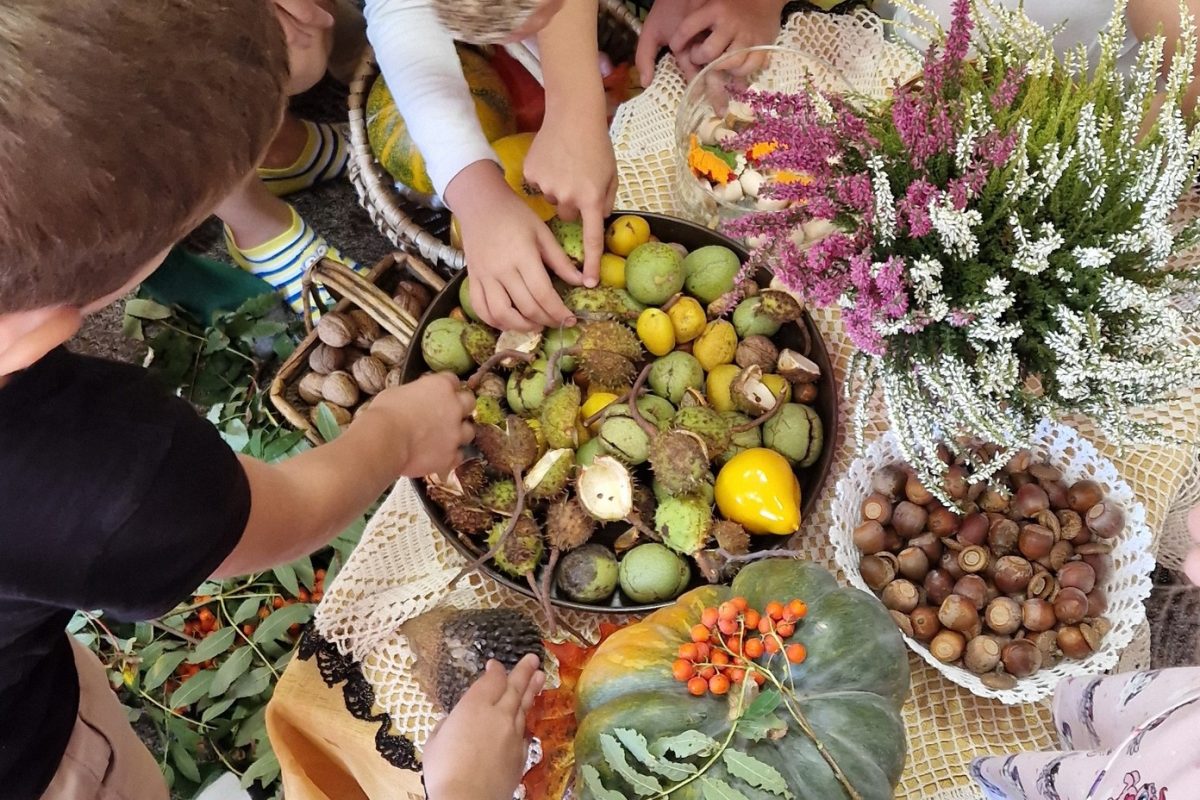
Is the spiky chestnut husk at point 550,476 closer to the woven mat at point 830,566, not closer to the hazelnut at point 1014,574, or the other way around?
the woven mat at point 830,566

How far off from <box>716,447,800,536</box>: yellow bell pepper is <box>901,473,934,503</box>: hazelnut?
0.08 metres

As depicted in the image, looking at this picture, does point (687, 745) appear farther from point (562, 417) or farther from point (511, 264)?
point (511, 264)

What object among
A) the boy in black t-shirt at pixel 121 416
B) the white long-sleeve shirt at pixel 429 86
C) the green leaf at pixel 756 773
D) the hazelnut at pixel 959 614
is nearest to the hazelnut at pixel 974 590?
the hazelnut at pixel 959 614

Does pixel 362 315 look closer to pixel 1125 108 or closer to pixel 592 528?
pixel 592 528

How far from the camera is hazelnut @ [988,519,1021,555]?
0.63m

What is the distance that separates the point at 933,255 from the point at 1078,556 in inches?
11.3

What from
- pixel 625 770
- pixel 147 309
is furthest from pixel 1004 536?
pixel 147 309

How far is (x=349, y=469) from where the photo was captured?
670mm

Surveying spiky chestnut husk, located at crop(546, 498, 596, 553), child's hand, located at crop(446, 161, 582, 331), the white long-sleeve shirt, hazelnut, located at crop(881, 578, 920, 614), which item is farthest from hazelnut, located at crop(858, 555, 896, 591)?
the white long-sleeve shirt

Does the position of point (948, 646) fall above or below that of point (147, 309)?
above

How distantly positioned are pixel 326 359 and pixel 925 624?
0.69m

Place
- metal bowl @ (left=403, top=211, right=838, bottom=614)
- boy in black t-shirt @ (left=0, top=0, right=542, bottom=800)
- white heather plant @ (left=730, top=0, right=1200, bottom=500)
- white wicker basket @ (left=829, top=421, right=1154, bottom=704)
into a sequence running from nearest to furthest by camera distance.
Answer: boy in black t-shirt @ (left=0, top=0, right=542, bottom=800) < white heather plant @ (left=730, top=0, right=1200, bottom=500) < white wicker basket @ (left=829, top=421, right=1154, bottom=704) < metal bowl @ (left=403, top=211, right=838, bottom=614)

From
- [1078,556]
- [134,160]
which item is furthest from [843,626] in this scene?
[134,160]

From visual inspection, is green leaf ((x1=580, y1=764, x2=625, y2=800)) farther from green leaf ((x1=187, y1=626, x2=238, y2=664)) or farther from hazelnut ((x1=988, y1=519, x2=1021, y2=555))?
green leaf ((x1=187, y1=626, x2=238, y2=664))
